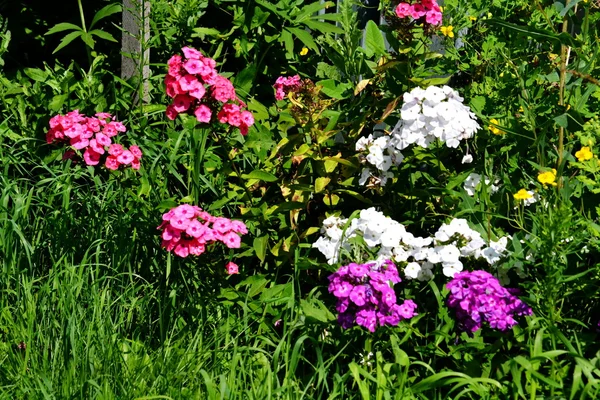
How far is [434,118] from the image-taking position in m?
2.80

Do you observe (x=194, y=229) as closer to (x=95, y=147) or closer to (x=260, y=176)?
(x=260, y=176)

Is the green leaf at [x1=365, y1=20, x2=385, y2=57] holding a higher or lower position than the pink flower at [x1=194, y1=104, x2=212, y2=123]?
A: higher

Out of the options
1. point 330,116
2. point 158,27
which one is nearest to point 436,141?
point 330,116

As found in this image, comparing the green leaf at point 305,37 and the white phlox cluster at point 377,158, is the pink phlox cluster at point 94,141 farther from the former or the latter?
the green leaf at point 305,37

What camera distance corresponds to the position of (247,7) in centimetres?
395

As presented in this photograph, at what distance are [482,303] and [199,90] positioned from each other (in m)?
1.14

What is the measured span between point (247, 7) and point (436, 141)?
139 centimetres

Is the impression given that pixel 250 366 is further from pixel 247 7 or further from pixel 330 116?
pixel 247 7

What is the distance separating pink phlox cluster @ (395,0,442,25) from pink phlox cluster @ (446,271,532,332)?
106 centimetres

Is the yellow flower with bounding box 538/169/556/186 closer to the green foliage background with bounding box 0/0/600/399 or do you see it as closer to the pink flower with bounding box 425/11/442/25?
the green foliage background with bounding box 0/0/600/399

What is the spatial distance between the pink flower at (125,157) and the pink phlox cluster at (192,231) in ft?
1.74

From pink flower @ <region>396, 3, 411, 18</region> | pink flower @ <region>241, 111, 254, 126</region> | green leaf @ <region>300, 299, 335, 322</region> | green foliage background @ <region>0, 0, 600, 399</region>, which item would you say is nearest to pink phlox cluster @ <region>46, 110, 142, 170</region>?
green foliage background @ <region>0, 0, 600, 399</region>

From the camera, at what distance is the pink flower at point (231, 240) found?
2.77 meters

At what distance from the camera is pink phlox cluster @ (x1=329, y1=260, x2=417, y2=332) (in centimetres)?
237
